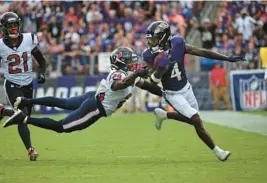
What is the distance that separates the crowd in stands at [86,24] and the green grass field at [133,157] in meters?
6.81

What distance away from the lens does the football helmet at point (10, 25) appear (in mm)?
10344

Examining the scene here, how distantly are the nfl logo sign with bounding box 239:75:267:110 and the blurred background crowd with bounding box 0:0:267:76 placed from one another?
0.78m

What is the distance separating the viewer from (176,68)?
10.1 meters

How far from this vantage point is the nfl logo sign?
21.7 m

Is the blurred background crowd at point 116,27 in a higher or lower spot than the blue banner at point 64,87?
higher

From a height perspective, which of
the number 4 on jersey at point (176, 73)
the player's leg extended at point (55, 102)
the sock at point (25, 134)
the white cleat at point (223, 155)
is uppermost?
the number 4 on jersey at point (176, 73)

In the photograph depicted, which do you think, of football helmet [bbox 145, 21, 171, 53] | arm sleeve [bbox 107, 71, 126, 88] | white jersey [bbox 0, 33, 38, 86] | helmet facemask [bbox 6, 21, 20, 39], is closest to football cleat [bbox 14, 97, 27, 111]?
white jersey [bbox 0, 33, 38, 86]

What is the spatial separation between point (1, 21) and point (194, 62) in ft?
42.7

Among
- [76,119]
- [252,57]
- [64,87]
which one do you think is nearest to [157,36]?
[76,119]

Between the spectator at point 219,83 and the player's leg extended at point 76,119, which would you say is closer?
the player's leg extended at point 76,119

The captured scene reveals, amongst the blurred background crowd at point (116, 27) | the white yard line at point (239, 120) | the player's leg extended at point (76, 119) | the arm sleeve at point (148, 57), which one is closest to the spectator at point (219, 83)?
the blurred background crowd at point (116, 27)

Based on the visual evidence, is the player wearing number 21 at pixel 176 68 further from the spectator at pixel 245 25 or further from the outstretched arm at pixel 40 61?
the spectator at pixel 245 25

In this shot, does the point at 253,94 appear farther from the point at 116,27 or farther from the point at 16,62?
the point at 16,62

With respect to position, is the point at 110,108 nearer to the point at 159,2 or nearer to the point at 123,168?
the point at 123,168
